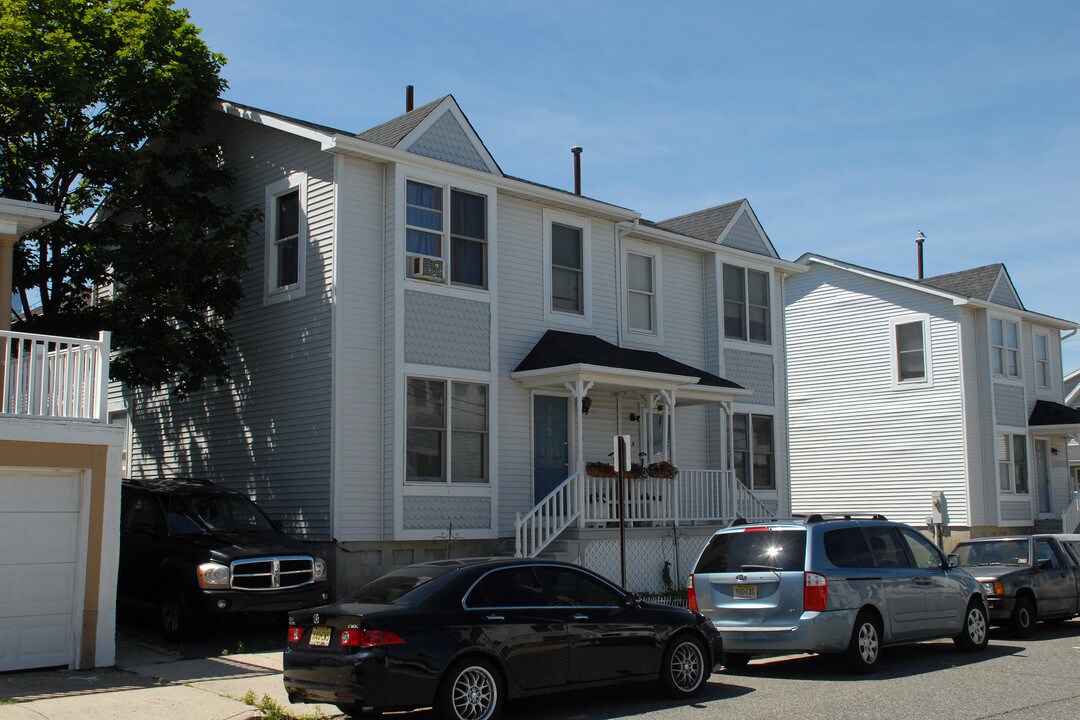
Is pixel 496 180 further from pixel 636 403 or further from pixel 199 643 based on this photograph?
pixel 199 643

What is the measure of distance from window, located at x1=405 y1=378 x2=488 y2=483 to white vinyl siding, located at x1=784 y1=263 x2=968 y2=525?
1527cm

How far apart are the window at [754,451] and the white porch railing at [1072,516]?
1083 centimetres

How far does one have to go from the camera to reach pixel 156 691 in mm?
10688

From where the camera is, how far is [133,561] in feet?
48.5

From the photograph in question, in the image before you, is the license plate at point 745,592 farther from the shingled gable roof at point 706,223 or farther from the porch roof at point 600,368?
the shingled gable roof at point 706,223

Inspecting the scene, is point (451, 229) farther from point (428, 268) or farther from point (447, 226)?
point (428, 268)

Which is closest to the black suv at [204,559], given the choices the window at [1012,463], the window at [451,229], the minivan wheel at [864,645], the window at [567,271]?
the window at [451,229]

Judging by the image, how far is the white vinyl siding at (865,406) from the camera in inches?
1133

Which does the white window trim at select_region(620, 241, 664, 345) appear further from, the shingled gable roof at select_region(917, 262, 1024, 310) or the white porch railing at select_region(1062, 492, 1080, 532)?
the white porch railing at select_region(1062, 492, 1080, 532)

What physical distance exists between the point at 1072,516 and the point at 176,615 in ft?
80.6

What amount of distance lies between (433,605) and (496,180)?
35.1ft

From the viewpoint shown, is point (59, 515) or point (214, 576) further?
point (214, 576)

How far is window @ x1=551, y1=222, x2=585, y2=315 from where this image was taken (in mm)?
20094

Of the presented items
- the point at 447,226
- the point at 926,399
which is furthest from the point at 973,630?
the point at 926,399
